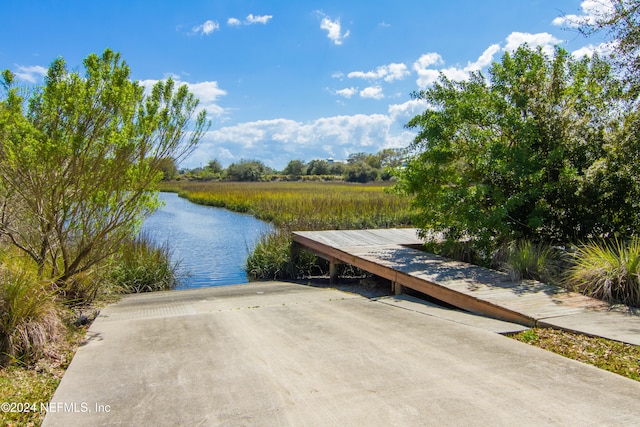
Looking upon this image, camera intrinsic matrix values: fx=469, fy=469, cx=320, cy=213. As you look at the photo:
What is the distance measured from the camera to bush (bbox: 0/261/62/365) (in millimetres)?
3977

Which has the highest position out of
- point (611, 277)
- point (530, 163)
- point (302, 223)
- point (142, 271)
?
point (530, 163)

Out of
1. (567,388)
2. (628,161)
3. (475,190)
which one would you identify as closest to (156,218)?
(475,190)

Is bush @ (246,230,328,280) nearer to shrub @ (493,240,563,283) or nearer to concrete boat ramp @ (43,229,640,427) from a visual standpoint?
concrete boat ramp @ (43,229,640,427)

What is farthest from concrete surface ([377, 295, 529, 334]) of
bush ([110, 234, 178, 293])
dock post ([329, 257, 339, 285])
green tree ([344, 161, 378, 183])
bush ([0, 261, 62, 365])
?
green tree ([344, 161, 378, 183])

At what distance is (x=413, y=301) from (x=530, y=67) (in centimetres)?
481

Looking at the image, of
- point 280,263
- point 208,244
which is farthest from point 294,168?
point 280,263

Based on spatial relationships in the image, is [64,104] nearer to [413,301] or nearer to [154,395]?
[154,395]

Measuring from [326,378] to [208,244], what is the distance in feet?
40.0

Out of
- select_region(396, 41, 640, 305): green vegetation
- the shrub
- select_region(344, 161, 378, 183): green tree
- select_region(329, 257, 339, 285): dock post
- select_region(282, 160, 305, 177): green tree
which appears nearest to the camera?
the shrub

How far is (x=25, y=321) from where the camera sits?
13.6 ft

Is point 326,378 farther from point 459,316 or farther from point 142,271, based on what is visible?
point 142,271

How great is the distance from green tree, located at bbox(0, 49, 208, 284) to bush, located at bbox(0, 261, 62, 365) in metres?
0.98

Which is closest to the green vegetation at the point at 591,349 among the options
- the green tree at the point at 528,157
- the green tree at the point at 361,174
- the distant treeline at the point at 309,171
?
the green tree at the point at 528,157

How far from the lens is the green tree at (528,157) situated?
6.97 m
